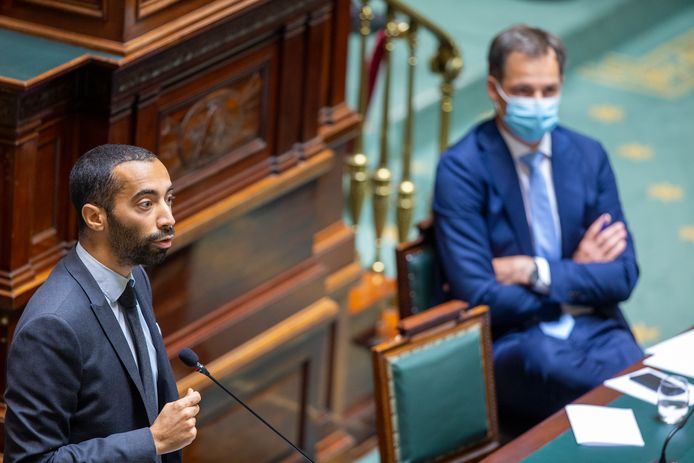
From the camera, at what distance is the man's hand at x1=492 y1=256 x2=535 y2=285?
161 inches

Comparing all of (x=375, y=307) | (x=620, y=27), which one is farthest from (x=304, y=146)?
(x=620, y=27)

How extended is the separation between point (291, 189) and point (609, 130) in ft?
12.0

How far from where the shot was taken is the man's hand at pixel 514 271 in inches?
161

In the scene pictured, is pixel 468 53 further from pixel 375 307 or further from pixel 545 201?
pixel 545 201

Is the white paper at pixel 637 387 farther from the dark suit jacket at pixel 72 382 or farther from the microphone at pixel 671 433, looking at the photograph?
the dark suit jacket at pixel 72 382

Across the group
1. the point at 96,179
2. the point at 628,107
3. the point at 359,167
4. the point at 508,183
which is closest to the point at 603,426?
the point at 508,183

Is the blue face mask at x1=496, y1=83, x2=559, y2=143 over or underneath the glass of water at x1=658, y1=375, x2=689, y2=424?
over

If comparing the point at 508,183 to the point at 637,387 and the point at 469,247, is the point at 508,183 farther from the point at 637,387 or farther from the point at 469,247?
the point at 637,387

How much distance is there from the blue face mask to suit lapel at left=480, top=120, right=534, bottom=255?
87mm

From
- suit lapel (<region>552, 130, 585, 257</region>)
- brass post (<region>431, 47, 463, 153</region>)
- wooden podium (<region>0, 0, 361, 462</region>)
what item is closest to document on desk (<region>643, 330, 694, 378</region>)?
suit lapel (<region>552, 130, 585, 257</region>)

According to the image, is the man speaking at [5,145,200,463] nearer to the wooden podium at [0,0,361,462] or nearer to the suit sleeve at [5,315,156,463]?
the suit sleeve at [5,315,156,463]

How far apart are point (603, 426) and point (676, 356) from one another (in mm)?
506

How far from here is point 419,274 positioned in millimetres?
4094

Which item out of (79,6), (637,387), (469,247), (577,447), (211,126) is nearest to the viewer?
(577,447)
